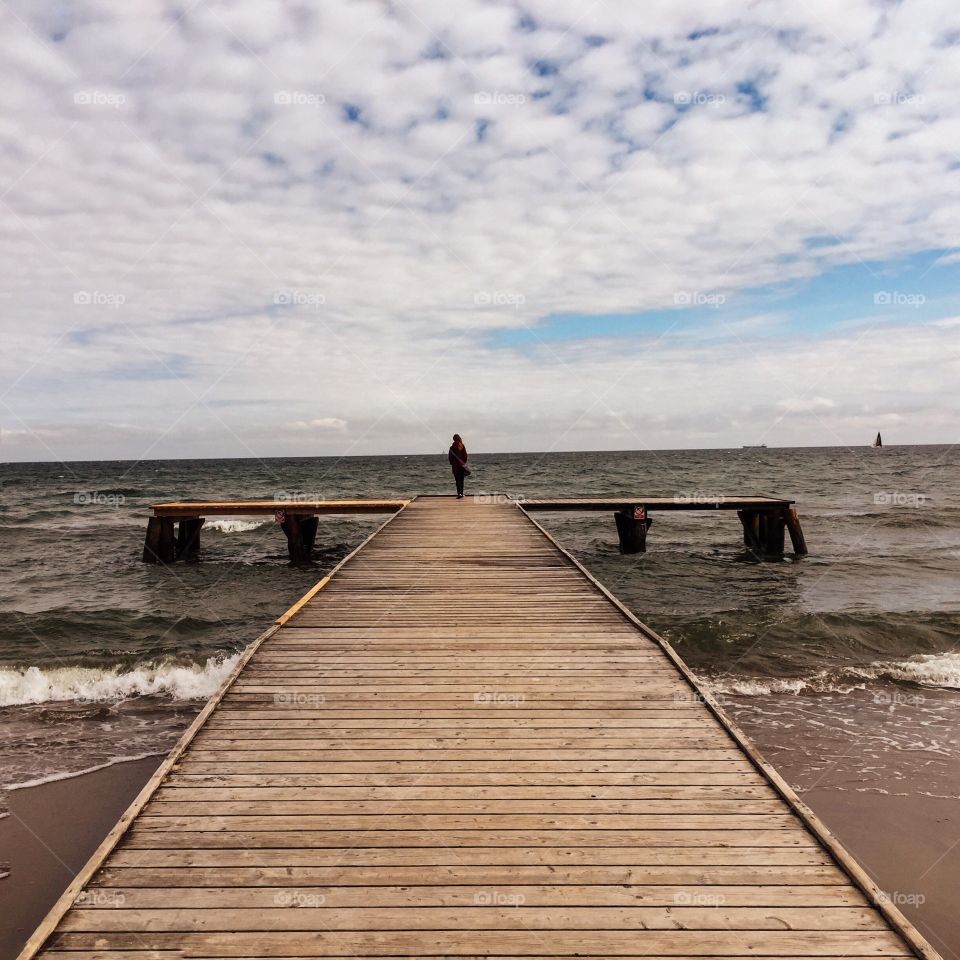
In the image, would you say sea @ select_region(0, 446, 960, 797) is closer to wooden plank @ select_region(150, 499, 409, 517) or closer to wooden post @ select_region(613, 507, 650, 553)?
wooden post @ select_region(613, 507, 650, 553)

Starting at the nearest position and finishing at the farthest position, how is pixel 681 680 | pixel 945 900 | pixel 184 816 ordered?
pixel 184 816 < pixel 945 900 < pixel 681 680

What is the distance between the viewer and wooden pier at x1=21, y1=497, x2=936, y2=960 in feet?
9.04

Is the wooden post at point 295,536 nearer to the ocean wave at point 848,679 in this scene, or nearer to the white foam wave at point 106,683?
the white foam wave at point 106,683

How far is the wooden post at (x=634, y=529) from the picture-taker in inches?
775

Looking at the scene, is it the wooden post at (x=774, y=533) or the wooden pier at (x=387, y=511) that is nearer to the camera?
the wooden pier at (x=387, y=511)

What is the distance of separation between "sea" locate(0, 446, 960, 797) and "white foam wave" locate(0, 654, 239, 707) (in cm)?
3

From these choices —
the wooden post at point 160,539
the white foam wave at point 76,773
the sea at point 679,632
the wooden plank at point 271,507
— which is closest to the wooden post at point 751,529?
the sea at point 679,632

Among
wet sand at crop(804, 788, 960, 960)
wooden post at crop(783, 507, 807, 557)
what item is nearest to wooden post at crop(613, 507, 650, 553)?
wooden post at crop(783, 507, 807, 557)

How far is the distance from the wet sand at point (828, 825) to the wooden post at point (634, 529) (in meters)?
13.1

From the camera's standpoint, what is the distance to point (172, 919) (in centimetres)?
283

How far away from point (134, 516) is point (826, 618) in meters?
32.3

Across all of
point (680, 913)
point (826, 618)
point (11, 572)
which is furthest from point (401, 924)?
point (11, 572)

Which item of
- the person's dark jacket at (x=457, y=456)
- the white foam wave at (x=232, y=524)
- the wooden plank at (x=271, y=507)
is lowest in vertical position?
the white foam wave at (x=232, y=524)

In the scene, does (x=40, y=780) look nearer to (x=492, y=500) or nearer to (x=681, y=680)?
(x=681, y=680)
